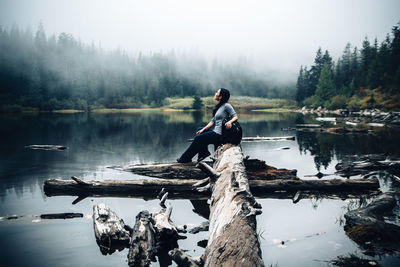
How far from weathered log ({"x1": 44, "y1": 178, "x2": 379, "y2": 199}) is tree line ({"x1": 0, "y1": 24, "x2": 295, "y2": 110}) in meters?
100

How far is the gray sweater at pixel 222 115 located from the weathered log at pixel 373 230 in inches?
180

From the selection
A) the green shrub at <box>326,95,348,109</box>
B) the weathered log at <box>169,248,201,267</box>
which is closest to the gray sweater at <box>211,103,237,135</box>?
the weathered log at <box>169,248,201,267</box>

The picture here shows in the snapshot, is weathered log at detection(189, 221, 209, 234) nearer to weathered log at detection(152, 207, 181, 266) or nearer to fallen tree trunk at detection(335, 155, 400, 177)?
weathered log at detection(152, 207, 181, 266)

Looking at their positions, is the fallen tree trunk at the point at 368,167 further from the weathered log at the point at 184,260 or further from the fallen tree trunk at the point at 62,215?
the fallen tree trunk at the point at 62,215

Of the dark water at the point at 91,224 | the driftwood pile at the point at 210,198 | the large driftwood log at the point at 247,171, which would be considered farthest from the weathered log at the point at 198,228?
the large driftwood log at the point at 247,171

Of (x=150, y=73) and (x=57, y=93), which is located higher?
(x=150, y=73)

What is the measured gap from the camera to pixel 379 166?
41.8 ft

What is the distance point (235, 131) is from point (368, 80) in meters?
93.8

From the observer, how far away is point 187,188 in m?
9.55

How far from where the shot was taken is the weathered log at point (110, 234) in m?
Answer: 5.71

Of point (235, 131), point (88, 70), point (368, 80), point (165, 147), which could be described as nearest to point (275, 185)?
point (235, 131)

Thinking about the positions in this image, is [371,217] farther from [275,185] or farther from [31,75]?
[31,75]

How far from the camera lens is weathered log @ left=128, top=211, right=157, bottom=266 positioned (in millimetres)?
5064

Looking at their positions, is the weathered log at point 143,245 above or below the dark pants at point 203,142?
below
